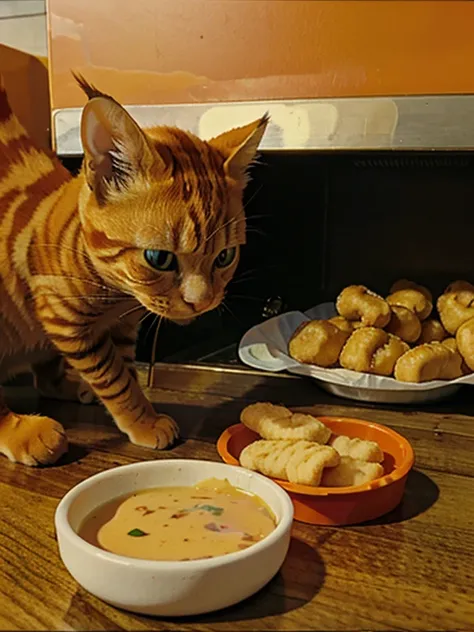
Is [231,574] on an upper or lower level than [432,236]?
lower

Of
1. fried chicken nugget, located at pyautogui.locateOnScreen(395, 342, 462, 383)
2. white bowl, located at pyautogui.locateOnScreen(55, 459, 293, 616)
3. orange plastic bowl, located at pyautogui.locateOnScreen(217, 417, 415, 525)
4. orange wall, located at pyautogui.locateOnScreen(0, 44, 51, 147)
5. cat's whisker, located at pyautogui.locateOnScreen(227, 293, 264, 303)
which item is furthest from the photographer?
cat's whisker, located at pyautogui.locateOnScreen(227, 293, 264, 303)

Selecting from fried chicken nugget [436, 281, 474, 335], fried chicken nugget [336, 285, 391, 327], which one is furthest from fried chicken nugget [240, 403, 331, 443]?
fried chicken nugget [436, 281, 474, 335]

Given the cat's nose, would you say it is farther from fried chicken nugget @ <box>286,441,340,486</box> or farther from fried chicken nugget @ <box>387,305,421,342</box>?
fried chicken nugget @ <box>387,305,421,342</box>

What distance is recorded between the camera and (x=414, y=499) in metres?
0.82

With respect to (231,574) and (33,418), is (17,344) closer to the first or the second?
(33,418)

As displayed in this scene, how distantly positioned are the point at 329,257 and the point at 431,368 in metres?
0.48

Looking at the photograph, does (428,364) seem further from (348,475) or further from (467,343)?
(348,475)

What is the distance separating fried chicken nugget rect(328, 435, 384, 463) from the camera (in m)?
0.82

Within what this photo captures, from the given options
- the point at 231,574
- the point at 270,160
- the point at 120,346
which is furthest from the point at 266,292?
the point at 231,574

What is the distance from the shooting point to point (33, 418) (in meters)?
0.96

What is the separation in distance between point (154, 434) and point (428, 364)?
1.45 ft

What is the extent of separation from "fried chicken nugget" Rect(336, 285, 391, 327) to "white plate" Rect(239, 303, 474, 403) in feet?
0.35

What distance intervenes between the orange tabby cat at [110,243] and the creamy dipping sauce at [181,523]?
0.81 ft

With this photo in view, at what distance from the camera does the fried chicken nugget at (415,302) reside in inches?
49.0
